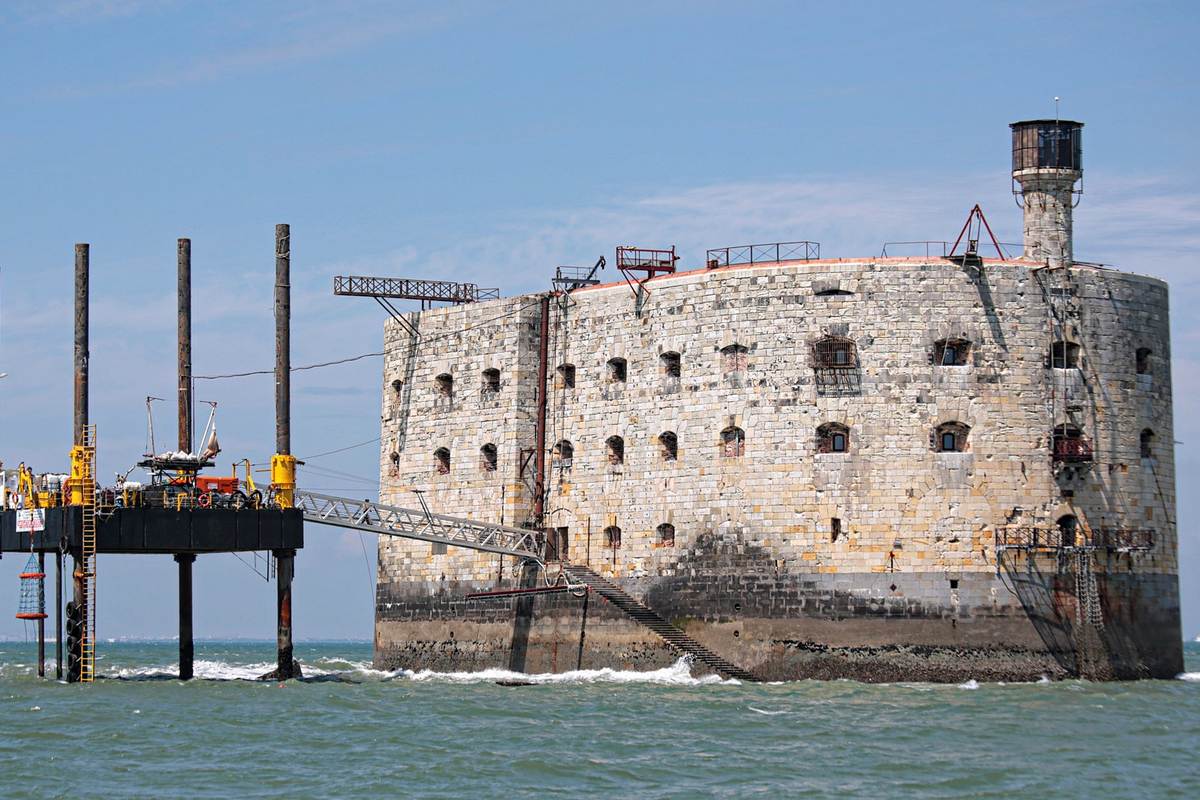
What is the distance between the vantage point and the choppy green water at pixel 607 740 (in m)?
36.8

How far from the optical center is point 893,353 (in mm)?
52875

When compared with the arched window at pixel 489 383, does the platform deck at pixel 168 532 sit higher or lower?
lower

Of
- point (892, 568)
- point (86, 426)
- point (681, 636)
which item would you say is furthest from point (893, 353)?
point (86, 426)

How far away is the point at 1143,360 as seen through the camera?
5494 cm

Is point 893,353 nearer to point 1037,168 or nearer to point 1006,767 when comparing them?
point 1037,168

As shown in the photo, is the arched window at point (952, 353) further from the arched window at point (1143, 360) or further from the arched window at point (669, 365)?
the arched window at point (669, 365)

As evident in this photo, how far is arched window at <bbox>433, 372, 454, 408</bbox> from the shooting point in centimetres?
6294

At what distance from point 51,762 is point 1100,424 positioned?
2788cm

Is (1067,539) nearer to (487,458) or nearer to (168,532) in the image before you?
(487,458)

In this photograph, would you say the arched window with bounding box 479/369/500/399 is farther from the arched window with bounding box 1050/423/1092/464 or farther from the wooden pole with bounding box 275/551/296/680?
the arched window with bounding box 1050/423/1092/464

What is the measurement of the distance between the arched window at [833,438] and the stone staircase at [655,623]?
6.06 meters

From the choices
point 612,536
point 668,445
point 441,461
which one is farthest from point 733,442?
point 441,461

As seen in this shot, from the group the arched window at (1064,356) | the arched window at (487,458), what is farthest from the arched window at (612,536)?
the arched window at (1064,356)

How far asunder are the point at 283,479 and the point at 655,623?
34.8 feet
